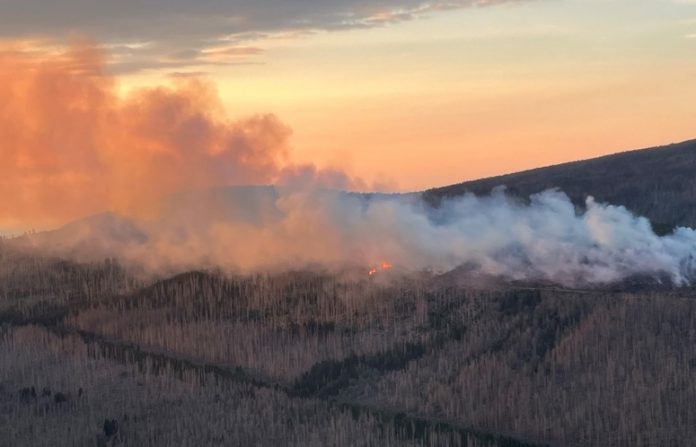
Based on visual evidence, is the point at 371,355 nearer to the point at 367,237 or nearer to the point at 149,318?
the point at 367,237

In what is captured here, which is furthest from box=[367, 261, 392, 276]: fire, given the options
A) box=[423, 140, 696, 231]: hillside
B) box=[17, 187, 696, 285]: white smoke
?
box=[423, 140, 696, 231]: hillside

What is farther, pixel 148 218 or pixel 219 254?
pixel 148 218

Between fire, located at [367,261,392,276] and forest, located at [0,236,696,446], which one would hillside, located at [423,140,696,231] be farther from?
forest, located at [0,236,696,446]

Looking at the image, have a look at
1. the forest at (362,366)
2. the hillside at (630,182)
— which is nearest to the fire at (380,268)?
the forest at (362,366)

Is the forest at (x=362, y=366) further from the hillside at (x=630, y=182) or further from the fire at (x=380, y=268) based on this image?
the hillside at (x=630, y=182)

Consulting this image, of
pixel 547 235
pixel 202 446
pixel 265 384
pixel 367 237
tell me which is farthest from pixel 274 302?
pixel 202 446

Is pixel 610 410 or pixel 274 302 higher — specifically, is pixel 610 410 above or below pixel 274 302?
below
